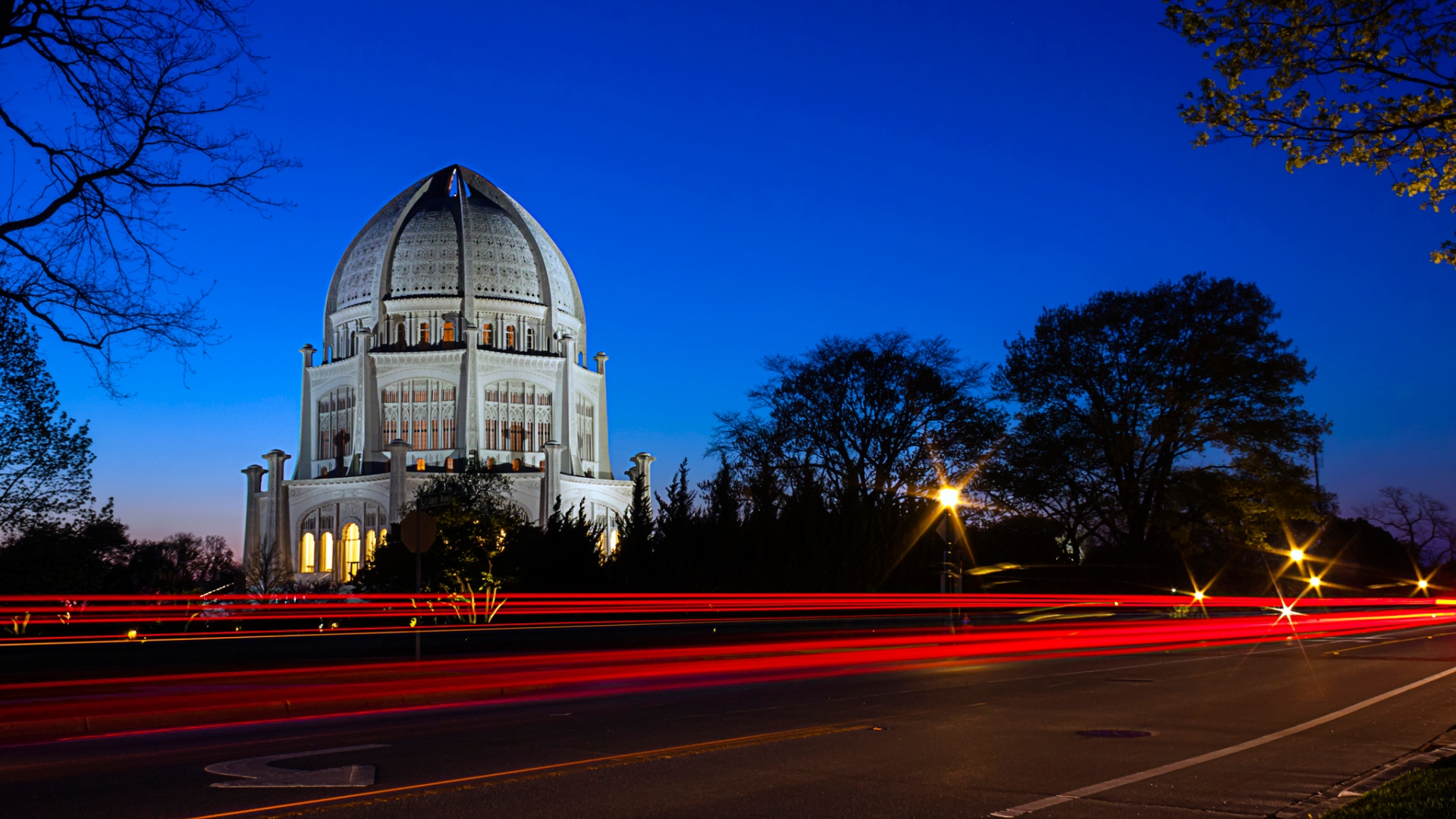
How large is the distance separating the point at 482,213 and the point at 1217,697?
8360cm

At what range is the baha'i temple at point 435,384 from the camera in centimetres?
8375

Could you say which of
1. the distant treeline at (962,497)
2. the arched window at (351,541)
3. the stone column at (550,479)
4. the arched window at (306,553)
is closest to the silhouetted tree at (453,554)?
the distant treeline at (962,497)

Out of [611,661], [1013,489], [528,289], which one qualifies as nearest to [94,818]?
[611,661]

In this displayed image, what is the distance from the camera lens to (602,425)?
9475 cm

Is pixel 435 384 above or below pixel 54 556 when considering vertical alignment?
above

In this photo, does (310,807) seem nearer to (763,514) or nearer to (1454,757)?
(1454,757)

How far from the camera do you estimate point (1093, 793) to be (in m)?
8.10

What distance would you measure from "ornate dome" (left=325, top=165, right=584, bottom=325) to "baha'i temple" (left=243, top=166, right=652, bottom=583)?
0.12 metres

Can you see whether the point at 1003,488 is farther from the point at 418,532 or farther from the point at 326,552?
the point at 326,552

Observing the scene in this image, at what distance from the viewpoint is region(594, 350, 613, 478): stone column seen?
94062 millimetres

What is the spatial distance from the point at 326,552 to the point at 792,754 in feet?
263

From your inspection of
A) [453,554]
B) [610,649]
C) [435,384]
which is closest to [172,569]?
[453,554]

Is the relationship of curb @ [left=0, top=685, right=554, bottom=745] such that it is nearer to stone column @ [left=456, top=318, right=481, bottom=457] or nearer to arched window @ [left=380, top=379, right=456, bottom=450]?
stone column @ [left=456, top=318, right=481, bottom=457]

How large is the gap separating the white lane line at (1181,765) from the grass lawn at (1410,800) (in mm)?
1551
